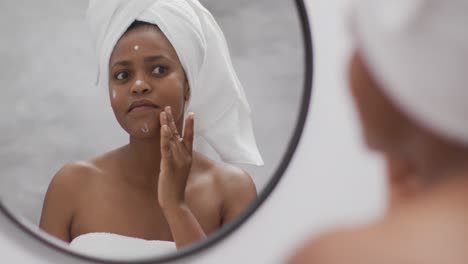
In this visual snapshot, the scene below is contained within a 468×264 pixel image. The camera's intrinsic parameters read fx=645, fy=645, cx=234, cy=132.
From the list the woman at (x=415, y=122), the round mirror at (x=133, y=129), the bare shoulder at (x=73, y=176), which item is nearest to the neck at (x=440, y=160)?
the woman at (x=415, y=122)

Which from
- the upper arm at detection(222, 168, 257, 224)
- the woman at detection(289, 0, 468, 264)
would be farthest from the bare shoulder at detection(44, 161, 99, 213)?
the woman at detection(289, 0, 468, 264)

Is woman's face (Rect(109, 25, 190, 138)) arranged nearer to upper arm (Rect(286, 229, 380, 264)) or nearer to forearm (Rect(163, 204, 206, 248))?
forearm (Rect(163, 204, 206, 248))

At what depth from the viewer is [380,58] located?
0.53 m

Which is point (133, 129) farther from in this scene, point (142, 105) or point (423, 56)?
point (423, 56)

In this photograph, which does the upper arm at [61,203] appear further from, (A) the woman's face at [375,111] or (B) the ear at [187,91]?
(A) the woman's face at [375,111]

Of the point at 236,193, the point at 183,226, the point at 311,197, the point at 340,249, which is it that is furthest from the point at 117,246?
the point at 340,249

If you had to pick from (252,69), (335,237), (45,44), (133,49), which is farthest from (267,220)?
(335,237)

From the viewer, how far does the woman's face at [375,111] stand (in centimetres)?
54

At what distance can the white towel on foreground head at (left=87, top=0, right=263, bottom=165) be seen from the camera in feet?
3.37

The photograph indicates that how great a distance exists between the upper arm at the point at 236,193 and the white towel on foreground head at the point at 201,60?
0.09ft

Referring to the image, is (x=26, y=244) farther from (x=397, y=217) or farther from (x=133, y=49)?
(x=397, y=217)

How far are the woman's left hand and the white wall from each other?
0.11 metres

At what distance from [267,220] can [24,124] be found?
17.0 inches

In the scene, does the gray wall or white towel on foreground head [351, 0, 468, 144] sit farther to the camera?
the gray wall
